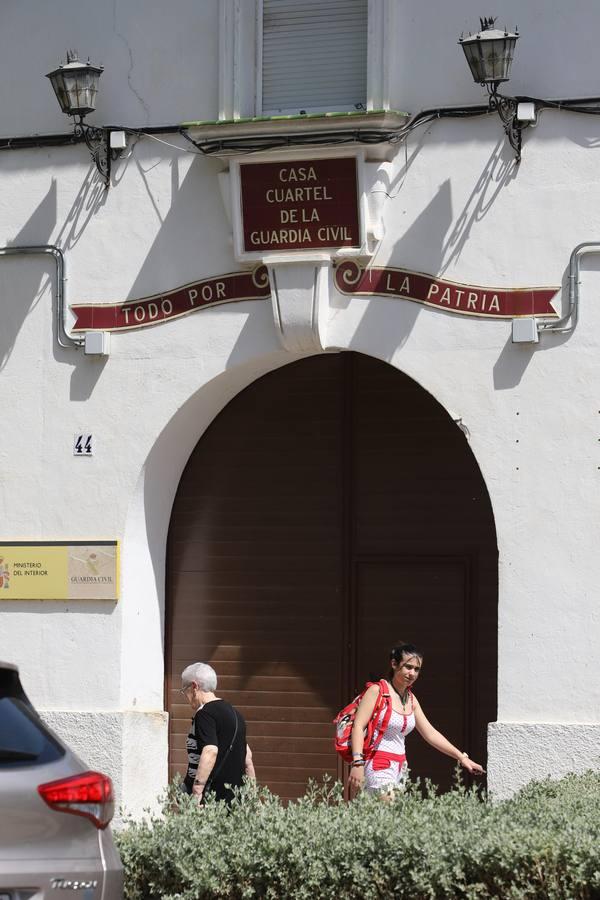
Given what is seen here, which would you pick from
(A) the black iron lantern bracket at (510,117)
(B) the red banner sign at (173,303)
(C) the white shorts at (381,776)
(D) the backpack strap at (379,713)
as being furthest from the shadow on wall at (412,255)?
(C) the white shorts at (381,776)

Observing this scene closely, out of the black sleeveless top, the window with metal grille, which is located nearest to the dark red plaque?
the window with metal grille

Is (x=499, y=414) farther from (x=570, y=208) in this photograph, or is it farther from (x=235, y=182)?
(x=235, y=182)

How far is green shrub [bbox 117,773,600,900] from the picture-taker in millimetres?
7043

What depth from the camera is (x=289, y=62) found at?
11234mm

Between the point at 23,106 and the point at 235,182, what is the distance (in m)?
1.84

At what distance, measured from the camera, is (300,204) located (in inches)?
432

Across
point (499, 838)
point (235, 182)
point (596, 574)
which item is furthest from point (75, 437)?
point (499, 838)

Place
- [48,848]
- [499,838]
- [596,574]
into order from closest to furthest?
[48,848]
[499,838]
[596,574]

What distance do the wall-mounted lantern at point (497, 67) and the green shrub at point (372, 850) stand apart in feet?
15.0

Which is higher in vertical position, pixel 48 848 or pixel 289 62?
pixel 289 62

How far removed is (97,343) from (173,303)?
62 centimetres

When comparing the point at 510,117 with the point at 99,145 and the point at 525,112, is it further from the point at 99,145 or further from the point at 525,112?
the point at 99,145

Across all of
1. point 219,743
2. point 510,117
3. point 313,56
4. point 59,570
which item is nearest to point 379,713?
point 219,743

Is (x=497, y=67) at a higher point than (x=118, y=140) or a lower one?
higher
